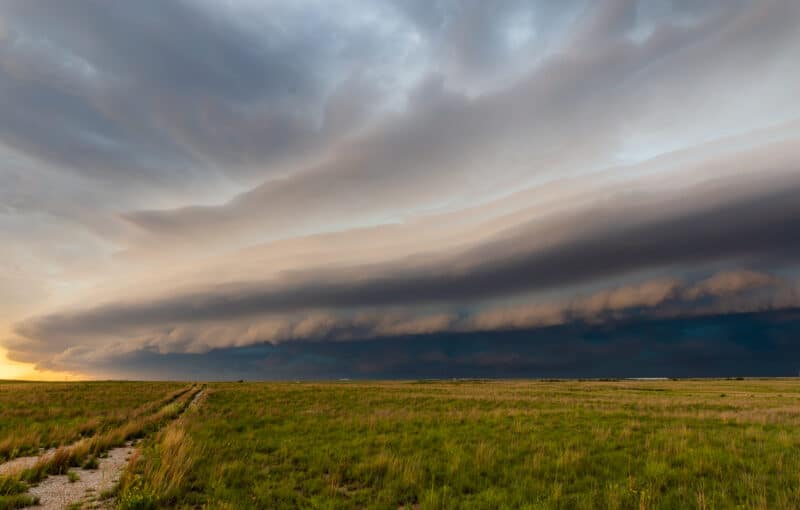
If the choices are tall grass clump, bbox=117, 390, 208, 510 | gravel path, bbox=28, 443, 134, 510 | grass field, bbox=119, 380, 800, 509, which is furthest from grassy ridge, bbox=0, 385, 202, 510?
tall grass clump, bbox=117, 390, 208, 510

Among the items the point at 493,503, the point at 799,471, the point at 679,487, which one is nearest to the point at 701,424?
the point at 799,471

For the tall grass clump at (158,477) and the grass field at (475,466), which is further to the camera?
the grass field at (475,466)

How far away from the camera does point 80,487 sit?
467 inches

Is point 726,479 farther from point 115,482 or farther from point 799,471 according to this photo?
point 115,482

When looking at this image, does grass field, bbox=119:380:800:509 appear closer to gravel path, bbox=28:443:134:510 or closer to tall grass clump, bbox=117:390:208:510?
tall grass clump, bbox=117:390:208:510

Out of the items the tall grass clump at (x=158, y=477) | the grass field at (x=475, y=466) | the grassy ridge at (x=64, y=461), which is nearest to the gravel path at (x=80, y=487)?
the grassy ridge at (x=64, y=461)

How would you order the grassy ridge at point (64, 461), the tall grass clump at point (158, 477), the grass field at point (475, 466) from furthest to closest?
the grass field at point (475, 466)
the grassy ridge at point (64, 461)
the tall grass clump at point (158, 477)

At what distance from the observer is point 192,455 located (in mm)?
14984

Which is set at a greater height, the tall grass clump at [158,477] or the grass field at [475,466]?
the tall grass clump at [158,477]

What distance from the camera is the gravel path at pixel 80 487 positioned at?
414 inches

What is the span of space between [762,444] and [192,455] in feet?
66.8

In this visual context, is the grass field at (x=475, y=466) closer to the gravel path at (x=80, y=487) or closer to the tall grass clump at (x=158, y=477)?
the tall grass clump at (x=158, y=477)

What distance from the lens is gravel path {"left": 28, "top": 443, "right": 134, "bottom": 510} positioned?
1052 centimetres

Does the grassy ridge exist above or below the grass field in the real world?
above
